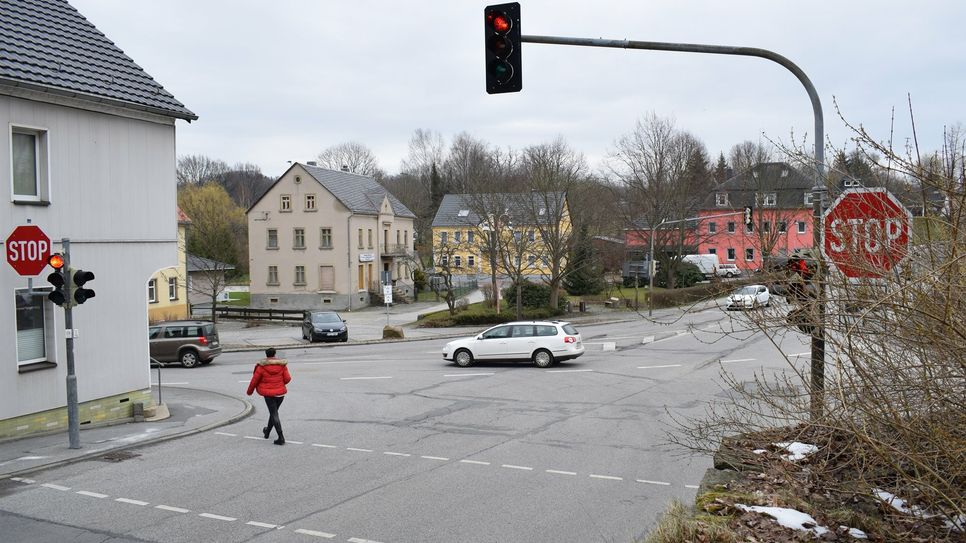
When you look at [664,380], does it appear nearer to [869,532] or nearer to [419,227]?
[869,532]

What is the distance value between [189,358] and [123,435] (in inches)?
604

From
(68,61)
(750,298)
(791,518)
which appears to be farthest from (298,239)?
(791,518)

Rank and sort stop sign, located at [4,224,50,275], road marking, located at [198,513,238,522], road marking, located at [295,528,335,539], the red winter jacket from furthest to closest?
the red winter jacket → stop sign, located at [4,224,50,275] → road marking, located at [198,513,238,522] → road marking, located at [295,528,335,539]

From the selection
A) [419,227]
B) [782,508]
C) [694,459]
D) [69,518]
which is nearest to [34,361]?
[69,518]

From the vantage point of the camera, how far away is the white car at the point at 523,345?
1023 inches

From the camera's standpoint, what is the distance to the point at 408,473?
1177 cm

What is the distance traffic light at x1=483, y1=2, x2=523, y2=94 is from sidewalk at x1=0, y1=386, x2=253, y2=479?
29.3 feet

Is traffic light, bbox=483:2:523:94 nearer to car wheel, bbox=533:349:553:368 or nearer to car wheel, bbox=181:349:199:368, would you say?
car wheel, bbox=533:349:553:368

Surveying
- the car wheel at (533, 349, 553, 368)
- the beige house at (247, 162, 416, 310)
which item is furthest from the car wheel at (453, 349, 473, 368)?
the beige house at (247, 162, 416, 310)

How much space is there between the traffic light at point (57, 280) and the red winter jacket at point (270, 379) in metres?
3.43

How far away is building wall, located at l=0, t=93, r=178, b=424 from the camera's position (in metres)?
14.2

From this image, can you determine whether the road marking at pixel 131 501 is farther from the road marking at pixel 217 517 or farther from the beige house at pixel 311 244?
the beige house at pixel 311 244

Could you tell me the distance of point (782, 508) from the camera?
245 inches

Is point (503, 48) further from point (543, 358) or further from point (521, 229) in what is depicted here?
point (521, 229)
